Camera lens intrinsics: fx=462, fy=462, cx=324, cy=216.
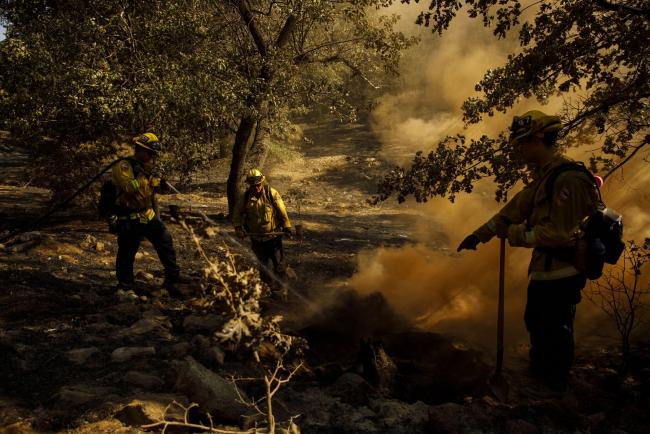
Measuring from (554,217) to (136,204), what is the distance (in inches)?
179

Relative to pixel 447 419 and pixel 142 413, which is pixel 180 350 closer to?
pixel 142 413

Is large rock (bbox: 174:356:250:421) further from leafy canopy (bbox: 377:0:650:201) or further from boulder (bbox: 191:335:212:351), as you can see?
leafy canopy (bbox: 377:0:650:201)

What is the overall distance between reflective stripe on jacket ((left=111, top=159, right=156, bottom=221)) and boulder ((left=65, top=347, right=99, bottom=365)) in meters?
2.02

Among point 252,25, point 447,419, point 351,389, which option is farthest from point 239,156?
point 447,419

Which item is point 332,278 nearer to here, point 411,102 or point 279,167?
point 279,167

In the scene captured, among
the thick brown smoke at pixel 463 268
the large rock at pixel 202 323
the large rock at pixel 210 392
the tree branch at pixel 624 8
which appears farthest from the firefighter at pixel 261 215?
the tree branch at pixel 624 8

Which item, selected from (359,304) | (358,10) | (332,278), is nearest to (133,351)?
(359,304)

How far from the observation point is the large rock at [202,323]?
15.6 ft

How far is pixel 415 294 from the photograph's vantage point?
22.6 feet

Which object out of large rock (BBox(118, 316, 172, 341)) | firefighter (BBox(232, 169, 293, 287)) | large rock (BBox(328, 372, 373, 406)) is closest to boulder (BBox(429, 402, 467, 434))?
large rock (BBox(328, 372, 373, 406))

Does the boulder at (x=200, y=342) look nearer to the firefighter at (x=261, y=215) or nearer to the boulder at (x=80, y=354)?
the boulder at (x=80, y=354)

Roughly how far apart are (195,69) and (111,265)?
3.59 meters

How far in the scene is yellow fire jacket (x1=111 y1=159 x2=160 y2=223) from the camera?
5.40 metres

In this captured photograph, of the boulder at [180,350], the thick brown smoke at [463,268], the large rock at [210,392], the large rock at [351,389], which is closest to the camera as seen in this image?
the large rock at [210,392]
